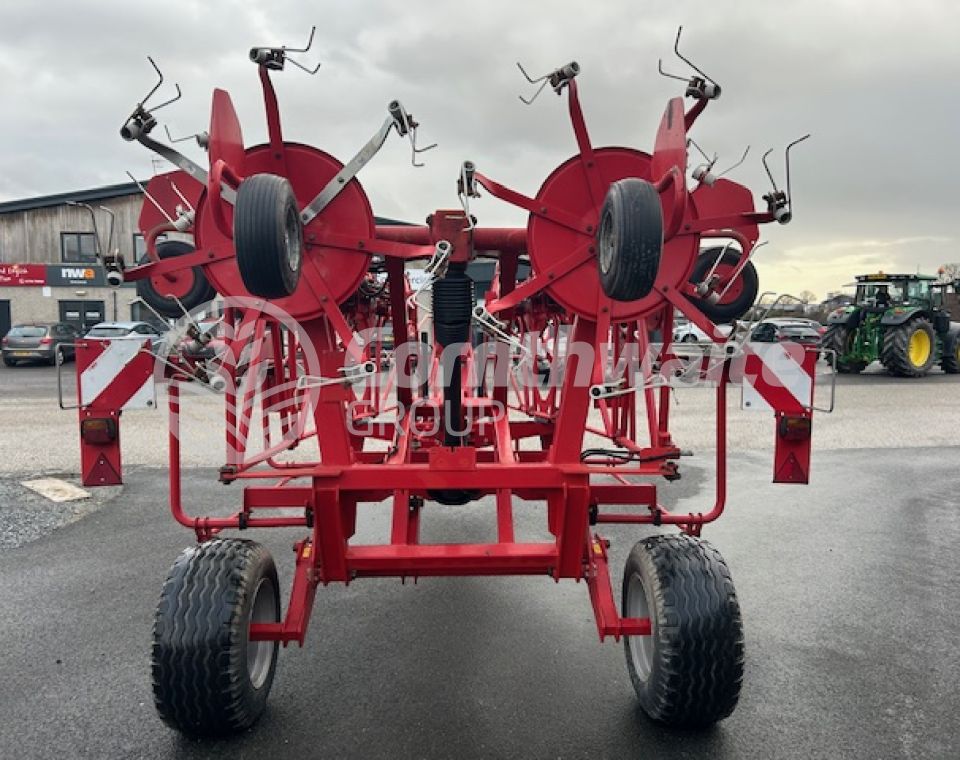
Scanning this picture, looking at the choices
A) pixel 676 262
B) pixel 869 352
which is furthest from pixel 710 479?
pixel 869 352

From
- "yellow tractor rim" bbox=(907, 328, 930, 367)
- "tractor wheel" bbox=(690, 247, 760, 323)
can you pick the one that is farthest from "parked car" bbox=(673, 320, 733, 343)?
"yellow tractor rim" bbox=(907, 328, 930, 367)

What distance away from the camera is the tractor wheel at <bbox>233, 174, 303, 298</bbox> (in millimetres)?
2334

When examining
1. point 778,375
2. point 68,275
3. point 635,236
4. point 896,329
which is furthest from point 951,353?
point 68,275

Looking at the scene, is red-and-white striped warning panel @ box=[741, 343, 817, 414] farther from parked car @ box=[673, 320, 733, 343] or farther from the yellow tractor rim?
the yellow tractor rim

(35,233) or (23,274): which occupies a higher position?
(35,233)

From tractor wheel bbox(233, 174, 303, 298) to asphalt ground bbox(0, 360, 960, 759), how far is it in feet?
6.67

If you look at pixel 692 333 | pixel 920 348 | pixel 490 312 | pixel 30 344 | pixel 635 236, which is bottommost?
pixel 30 344

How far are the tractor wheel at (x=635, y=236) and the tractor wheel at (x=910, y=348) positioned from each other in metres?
19.5

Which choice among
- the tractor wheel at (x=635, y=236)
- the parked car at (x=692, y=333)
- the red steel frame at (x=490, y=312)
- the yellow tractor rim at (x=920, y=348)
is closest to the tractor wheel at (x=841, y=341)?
the yellow tractor rim at (x=920, y=348)

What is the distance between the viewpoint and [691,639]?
116 inches

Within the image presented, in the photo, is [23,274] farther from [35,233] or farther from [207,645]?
[207,645]

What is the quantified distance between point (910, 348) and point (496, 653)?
63.6 ft

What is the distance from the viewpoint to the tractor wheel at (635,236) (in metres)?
2.36

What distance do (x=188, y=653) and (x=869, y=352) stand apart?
67.1ft
